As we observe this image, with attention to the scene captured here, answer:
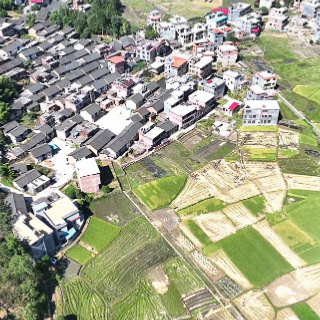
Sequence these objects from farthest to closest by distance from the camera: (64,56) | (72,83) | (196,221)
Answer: (64,56), (72,83), (196,221)

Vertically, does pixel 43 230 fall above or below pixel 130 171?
above

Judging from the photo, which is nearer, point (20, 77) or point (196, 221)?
point (196, 221)

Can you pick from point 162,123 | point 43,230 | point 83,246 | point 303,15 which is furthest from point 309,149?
point 303,15

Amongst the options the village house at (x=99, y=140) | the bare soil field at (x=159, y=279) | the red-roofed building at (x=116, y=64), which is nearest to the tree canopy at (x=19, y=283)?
the bare soil field at (x=159, y=279)

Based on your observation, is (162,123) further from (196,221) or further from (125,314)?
(125,314)

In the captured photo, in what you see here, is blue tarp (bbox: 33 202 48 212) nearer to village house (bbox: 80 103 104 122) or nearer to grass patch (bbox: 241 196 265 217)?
village house (bbox: 80 103 104 122)

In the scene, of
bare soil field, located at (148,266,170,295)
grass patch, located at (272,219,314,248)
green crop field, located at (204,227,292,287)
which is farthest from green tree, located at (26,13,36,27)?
grass patch, located at (272,219,314,248)

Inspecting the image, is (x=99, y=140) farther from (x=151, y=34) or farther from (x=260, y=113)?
(x=151, y=34)

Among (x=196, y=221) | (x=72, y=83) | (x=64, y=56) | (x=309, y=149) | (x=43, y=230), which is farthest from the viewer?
(x=64, y=56)

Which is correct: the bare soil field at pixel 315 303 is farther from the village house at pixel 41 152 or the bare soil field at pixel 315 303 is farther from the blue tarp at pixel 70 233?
the village house at pixel 41 152
